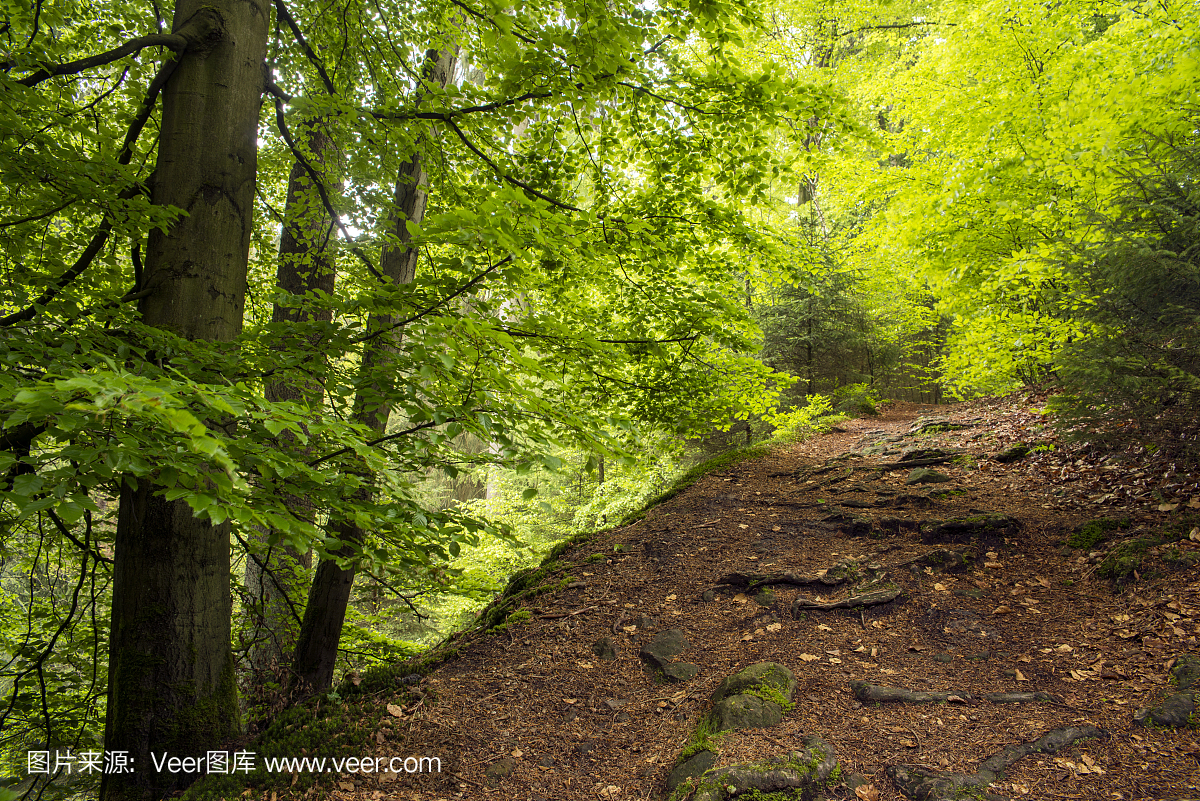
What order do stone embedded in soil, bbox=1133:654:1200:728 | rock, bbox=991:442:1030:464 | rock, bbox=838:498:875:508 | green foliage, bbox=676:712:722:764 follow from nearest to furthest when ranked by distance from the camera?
stone embedded in soil, bbox=1133:654:1200:728, green foliage, bbox=676:712:722:764, rock, bbox=838:498:875:508, rock, bbox=991:442:1030:464

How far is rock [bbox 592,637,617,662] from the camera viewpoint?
4.32 meters

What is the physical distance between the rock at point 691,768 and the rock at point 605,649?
133 centimetres

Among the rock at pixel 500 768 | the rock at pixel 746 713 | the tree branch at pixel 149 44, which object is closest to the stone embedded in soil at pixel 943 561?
the rock at pixel 746 713

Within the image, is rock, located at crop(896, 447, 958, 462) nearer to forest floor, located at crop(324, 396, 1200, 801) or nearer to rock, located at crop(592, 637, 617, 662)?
forest floor, located at crop(324, 396, 1200, 801)

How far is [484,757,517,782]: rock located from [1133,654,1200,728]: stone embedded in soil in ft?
11.3

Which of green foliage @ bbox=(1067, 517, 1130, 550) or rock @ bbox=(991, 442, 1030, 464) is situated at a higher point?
rock @ bbox=(991, 442, 1030, 464)

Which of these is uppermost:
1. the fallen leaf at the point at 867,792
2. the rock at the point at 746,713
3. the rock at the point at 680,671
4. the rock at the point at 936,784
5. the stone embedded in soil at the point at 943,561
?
the stone embedded in soil at the point at 943,561

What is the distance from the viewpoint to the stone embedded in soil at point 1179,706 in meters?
2.79

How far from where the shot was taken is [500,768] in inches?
130

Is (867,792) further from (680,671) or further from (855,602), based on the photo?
(855,602)

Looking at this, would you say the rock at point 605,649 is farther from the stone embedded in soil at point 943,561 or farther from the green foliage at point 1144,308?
the green foliage at point 1144,308

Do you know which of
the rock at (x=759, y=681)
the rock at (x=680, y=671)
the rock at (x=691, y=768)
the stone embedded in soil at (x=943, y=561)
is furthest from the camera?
the stone embedded in soil at (x=943, y=561)

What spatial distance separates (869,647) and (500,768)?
270 cm

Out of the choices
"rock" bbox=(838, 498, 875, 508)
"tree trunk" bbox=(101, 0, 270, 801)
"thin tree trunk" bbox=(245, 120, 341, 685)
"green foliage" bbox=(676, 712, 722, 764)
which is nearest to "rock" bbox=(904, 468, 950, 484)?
"rock" bbox=(838, 498, 875, 508)
